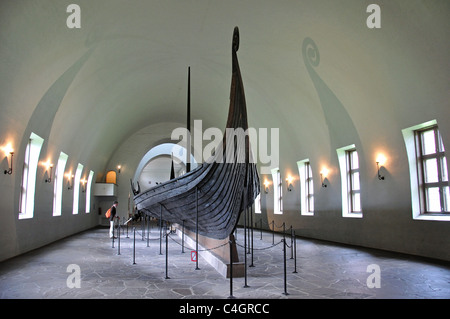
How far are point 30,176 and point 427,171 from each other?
1134 cm

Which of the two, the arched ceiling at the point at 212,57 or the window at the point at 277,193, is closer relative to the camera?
the arched ceiling at the point at 212,57

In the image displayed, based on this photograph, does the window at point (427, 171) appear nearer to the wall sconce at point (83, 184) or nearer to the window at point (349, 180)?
the window at point (349, 180)

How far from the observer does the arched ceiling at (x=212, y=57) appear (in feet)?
24.3

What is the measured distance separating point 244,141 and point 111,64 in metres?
7.50

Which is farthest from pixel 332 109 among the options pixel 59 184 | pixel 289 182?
pixel 59 184

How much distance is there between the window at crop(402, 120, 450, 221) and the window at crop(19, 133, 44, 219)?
10.6 m

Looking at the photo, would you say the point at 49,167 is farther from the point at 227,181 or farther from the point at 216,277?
the point at 216,277

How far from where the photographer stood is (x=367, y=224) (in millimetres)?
10930

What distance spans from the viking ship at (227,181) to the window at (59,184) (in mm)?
6749

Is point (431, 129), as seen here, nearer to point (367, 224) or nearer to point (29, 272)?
point (367, 224)

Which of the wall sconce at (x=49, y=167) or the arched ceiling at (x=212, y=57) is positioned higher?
the arched ceiling at (x=212, y=57)

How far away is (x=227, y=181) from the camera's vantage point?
7.38 metres

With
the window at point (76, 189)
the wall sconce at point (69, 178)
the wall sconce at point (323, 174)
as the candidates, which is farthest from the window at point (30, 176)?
the wall sconce at point (323, 174)
